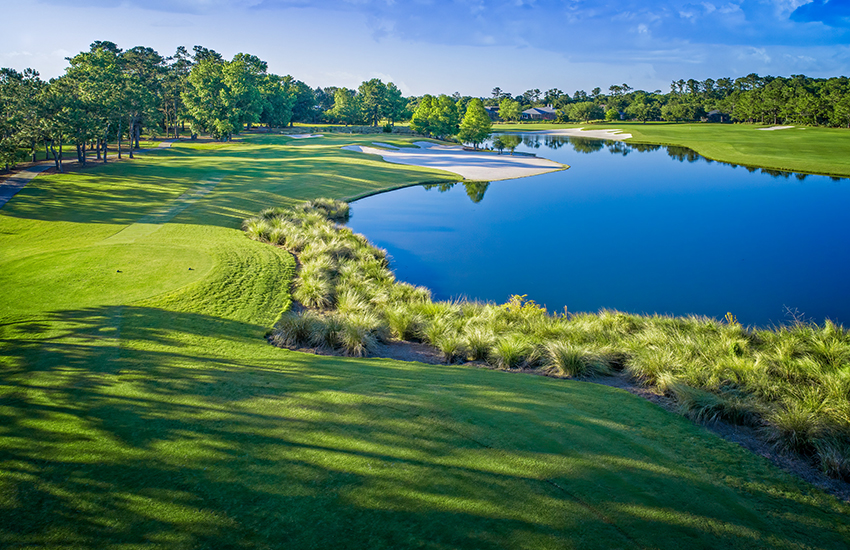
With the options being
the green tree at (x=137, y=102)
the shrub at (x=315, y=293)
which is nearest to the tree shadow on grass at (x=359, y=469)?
the shrub at (x=315, y=293)

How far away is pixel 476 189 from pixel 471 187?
92 centimetres

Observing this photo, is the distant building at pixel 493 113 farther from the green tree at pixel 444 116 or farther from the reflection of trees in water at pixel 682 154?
the reflection of trees in water at pixel 682 154

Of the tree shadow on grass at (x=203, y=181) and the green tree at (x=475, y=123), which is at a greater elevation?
the green tree at (x=475, y=123)

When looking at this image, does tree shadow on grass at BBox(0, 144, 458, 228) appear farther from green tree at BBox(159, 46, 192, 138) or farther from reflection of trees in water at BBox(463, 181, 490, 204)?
green tree at BBox(159, 46, 192, 138)

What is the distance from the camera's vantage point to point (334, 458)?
4207 millimetres

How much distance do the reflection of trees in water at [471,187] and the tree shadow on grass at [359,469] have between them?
25.9 meters

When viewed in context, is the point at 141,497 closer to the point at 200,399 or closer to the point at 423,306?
the point at 200,399

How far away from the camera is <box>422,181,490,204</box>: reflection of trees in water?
31241mm

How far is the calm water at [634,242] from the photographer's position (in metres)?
14.2

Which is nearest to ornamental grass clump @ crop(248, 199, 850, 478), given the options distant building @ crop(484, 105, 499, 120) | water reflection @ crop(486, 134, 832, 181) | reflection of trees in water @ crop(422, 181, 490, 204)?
reflection of trees in water @ crop(422, 181, 490, 204)

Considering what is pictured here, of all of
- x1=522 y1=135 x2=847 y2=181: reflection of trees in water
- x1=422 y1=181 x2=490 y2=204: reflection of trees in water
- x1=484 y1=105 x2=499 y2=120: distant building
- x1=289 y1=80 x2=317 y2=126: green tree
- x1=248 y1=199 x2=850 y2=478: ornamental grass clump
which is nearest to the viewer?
x1=248 y1=199 x2=850 y2=478: ornamental grass clump

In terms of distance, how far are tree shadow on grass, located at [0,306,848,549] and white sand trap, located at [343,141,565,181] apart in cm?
3333

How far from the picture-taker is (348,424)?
4809 mm

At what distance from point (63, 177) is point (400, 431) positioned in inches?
1177
